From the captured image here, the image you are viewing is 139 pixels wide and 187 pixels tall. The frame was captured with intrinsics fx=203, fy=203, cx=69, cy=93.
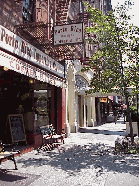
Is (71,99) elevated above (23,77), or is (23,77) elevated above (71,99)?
(23,77)

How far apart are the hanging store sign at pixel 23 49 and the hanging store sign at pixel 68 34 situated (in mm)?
1132

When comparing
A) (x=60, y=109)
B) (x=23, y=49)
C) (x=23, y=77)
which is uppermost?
(x=23, y=49)

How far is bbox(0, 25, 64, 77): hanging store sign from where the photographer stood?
6691 mm

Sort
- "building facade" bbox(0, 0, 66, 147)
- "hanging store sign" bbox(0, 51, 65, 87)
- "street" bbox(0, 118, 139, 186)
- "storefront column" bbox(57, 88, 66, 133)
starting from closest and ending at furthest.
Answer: "street" bbox(0, 118, 139, 186)
"hanging store sign" bbox(0, 51, 65, 87)
"building facade" bbox(0, 0, 66, 147)
"storefront column" bbox(57, 88, 66, 133)

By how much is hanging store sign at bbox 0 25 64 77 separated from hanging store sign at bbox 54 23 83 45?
1.13m

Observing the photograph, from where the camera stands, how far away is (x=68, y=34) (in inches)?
370

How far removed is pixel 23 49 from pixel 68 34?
2.51 metres

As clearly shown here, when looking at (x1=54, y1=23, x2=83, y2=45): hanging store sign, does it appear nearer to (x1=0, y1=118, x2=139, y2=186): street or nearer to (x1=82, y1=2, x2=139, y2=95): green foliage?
(x1=82, y1=2, x2=139, y2=95): green foliage

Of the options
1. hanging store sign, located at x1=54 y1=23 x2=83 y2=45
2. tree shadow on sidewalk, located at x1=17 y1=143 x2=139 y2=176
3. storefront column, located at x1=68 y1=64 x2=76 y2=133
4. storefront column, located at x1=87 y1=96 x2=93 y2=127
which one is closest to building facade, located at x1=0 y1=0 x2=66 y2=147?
hanging store sign, located at x1=54 y1=23 x2=83 y2=45

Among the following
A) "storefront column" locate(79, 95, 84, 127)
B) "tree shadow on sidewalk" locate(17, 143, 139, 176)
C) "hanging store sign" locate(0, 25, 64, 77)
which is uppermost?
"hanging store sign" locate(0, 25, 64, 77)

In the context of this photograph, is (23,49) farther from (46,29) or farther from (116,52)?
(116,52)

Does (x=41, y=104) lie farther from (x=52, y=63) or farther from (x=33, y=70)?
(x=33, y=70)

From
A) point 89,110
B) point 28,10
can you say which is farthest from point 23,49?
point 89,110

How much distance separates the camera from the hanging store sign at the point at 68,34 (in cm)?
924
